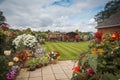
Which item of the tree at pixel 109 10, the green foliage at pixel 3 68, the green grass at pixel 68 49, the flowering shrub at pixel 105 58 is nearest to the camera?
the flowering shrub at pixel 105 58

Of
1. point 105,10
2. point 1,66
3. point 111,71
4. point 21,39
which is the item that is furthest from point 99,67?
point 105,10

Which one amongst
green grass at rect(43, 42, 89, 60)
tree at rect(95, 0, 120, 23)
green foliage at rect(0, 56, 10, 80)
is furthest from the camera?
tree at rect(95, 0, 120, 23)

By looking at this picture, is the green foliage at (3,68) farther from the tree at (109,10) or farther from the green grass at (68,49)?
the tree at (109,10)

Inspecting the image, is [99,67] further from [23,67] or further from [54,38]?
[54,38]

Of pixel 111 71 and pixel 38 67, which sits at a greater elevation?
pixel 111 71

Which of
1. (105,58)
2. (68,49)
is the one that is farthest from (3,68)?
(68,49)

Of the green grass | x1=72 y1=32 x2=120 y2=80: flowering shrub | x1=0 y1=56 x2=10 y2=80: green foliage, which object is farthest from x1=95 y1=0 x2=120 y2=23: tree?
x1=72 y1=32 x2=120 y2=80: flowering shrub

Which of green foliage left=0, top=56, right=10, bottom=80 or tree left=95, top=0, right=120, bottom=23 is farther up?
tree left=95, top=0, right=120, bottom=23

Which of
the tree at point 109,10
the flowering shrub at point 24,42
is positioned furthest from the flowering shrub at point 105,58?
the tree at point 109,10

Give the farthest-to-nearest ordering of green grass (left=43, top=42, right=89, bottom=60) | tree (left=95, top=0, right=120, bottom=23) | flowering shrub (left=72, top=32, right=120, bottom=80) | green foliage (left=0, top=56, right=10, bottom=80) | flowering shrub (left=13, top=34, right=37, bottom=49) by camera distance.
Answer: tree (left=95, top=0, right=120, bottom=23)
green grass (left=43, top=42, right=89, bottom=60)
flowering shrub (left=13, top=34, right=37, bottom=49)
green foliage (left=0, top=56, right=10, bottom=80)
flowering shrub (left=72, top=32, right=120, bottom=80)

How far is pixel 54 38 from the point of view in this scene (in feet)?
80.1

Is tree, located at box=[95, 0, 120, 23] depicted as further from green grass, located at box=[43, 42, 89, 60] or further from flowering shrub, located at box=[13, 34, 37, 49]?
flowering shrub, located at box=[13, 34, 37, 49]

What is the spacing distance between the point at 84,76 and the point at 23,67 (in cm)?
474

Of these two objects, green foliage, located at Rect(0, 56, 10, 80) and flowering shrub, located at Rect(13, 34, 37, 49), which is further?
flowering shrub, located at Rect(13, 34, 37, 49)
